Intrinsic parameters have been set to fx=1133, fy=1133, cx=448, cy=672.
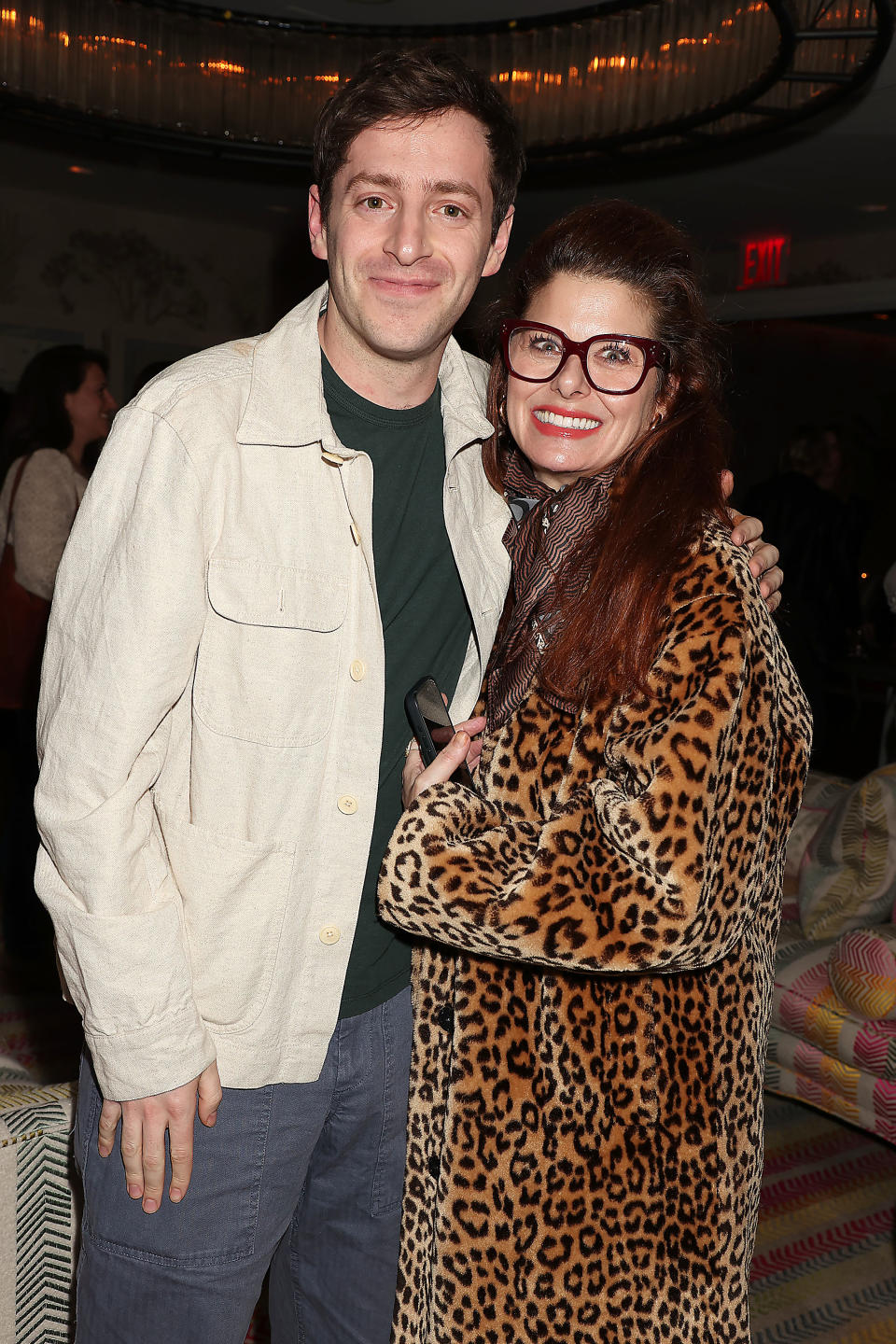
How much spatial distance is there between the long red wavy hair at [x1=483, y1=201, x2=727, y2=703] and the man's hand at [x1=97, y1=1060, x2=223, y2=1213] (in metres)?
0.67

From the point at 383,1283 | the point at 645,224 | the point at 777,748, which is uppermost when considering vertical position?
the point at 645,224

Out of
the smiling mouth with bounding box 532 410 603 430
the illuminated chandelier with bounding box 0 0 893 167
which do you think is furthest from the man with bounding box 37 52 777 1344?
the illuminated chandelier with bounding box 0 0 893 167

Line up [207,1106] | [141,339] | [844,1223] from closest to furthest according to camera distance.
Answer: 1. [207,1106]
2. [844,1223]
3. [141,339]

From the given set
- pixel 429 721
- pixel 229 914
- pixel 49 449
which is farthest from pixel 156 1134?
pixel 49 449

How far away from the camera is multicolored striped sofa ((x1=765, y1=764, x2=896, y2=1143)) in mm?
3002

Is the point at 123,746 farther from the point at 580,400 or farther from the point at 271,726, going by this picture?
the point at 580,400

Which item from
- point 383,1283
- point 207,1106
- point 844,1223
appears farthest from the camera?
point 844,1223

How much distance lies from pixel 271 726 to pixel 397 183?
0.72 m

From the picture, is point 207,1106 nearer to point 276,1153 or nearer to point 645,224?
point 276,1153

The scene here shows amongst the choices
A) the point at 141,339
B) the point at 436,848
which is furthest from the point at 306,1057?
the point at 141,339

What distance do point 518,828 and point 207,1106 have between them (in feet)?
1.63

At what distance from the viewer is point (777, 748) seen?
1513mm

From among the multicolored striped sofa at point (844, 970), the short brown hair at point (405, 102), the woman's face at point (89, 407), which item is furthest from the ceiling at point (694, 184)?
the short brown hair at point (405, 102)

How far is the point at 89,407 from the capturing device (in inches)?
160
